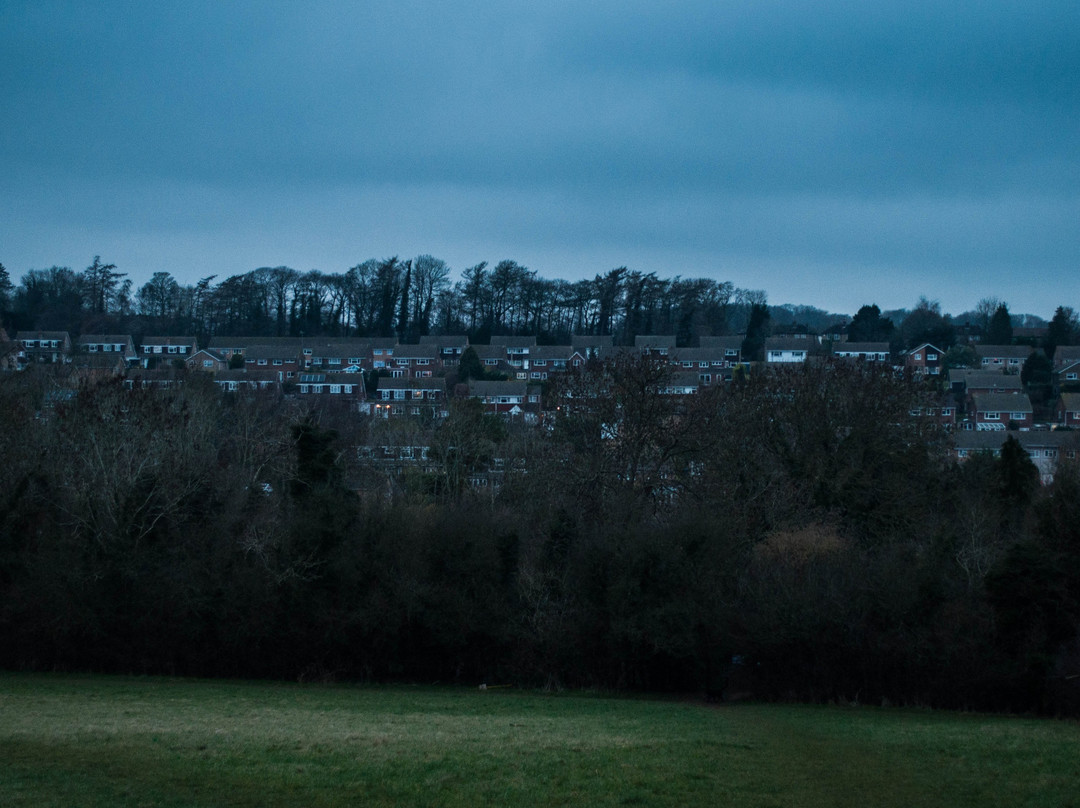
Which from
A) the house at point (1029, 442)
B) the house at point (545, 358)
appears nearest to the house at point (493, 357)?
the house at point (545, 358)

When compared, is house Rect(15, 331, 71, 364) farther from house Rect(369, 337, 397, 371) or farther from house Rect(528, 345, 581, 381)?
house Rect(528, 345, 581, 381)

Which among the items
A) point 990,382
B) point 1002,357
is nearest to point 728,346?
point 1002,357

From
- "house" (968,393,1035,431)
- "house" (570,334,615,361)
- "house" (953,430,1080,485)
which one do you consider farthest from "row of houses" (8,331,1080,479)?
"house" (953,430,1080,485)

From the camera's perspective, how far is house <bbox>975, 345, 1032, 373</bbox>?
105 m

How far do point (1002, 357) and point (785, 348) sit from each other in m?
23.2

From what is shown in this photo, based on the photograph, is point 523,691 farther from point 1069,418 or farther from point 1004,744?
point 1069,418

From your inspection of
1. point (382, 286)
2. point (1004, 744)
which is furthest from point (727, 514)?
point (382, 286)

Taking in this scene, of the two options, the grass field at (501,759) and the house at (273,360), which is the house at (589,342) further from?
Result: the grass field at (501,759)

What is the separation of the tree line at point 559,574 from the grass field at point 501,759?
6.21m

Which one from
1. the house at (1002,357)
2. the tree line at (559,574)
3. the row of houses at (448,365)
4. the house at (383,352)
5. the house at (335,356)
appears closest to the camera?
the tree line at (559,574)

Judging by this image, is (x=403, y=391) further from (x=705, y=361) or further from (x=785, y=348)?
(x=785, y=348)

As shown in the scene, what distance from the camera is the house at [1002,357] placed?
4126 inches

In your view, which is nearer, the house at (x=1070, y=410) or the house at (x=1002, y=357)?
the house at (x=1070, y=410)

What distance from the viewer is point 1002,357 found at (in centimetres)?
10562
